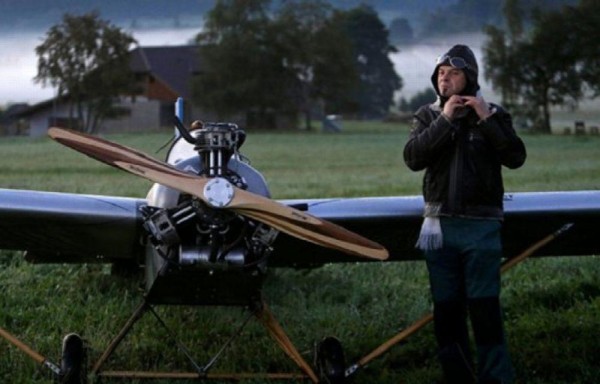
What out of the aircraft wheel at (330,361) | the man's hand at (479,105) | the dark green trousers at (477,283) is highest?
the man's hand at (479,105)

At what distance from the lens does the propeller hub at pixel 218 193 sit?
491cm

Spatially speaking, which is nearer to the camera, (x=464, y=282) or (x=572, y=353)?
(x=464, y=282)

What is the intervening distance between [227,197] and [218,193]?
5cm

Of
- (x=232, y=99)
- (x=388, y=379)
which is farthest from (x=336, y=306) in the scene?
(x=232, y=99)

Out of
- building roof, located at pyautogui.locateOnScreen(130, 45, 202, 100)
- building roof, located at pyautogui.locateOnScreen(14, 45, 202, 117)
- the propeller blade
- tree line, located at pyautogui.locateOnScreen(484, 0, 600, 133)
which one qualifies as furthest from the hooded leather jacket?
building roof, located at pyautogui.locateOnScreen(130, 45, 202, 100)

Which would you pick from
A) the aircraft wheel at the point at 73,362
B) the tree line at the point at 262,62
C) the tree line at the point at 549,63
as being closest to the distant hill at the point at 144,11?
the tree line at the point at 549,63

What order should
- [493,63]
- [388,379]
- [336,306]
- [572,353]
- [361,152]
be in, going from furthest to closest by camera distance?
[361,152] < [493,63] < [336,306] < [572,353] < [388,379]

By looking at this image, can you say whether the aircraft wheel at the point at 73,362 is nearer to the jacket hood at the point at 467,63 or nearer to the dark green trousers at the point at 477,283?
the dark green trousers at the point at 477,283

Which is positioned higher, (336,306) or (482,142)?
(482,142)

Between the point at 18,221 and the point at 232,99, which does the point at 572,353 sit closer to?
the point at 18,221

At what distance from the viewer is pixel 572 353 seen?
23.3 ft

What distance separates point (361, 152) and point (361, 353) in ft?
117

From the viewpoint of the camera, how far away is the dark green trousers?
5.20 metres

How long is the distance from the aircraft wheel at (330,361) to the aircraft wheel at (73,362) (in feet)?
4.59
